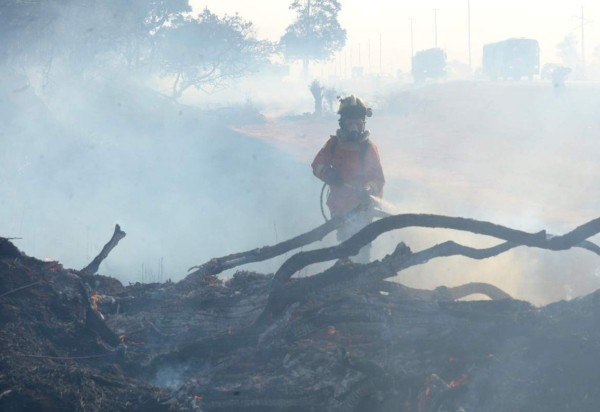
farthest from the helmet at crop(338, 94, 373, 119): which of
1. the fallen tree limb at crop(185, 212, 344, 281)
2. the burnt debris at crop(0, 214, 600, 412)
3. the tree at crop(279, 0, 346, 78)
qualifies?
the tree at crop(279, 0, 346, 78)

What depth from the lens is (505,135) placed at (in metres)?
26.1

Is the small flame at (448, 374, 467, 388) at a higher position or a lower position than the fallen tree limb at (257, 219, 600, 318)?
lower

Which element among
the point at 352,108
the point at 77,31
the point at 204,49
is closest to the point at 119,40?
the point at 77,31

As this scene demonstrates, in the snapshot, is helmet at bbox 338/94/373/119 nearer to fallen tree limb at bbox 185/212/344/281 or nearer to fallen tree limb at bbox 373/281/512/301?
fallen tree limb at bbox 185/212/344/281

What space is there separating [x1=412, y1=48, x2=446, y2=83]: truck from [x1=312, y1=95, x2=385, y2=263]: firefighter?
50796 mm

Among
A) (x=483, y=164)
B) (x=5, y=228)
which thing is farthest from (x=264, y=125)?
(x=5, y=228)

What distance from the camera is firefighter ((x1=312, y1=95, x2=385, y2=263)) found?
7133 millimetres

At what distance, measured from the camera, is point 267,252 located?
5012 millimetres

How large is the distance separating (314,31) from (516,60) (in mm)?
17921

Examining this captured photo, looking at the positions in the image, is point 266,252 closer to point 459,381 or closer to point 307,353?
point 307,353

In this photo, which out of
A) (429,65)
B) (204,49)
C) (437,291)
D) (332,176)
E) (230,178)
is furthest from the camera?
(429,65)

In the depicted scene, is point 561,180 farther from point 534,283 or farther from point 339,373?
point 339,373

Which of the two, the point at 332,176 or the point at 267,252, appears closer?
the point at 267,252

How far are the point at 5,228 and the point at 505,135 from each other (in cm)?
1822
